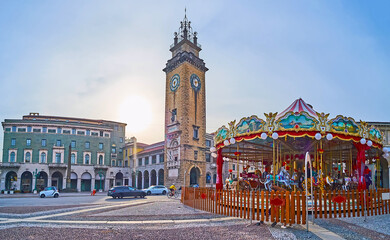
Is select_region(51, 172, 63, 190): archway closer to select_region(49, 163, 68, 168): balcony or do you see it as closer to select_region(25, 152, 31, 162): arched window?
select_region(49, 163, 68, 168): balcony

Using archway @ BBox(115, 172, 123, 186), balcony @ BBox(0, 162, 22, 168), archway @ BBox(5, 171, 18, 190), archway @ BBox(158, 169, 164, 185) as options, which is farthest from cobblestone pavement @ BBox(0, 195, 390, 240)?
archway @ BBox(115, 172, 123, 186)

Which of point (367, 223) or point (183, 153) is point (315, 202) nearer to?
point (367, 223)

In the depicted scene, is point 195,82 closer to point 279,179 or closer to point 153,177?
point 153,177

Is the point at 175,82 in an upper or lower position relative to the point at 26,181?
upper

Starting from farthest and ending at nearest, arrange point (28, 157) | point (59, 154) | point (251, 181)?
point (59, 154) < point (28, 157) < point (251, 181)

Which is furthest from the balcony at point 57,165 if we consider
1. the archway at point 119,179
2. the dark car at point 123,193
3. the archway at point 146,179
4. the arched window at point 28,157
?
the dark car at point 123,193

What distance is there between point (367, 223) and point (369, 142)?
235 inches

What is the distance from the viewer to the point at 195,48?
5066 centimetres

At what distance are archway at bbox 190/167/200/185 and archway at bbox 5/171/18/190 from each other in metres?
29.9

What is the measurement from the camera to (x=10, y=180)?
170ft

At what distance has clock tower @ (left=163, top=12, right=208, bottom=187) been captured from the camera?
4525 cm

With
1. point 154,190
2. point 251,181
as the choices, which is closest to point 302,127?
point 251,181

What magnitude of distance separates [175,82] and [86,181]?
26489mm

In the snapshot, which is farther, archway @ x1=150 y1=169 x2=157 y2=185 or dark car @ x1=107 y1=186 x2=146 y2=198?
archway @ x1=150 y1=169 x2=157 y2=185
